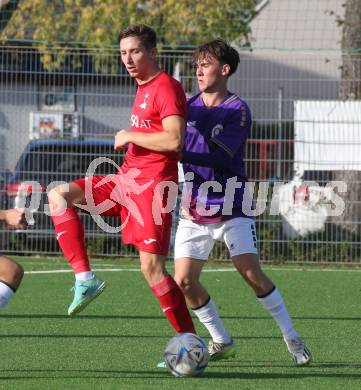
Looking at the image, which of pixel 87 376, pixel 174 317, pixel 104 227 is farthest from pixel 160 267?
pixel 104 227

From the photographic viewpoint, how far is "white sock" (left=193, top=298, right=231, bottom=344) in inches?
284

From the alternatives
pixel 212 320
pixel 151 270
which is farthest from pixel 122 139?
pixel 212 320

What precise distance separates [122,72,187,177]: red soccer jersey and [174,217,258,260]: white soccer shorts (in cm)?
58

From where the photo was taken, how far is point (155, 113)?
6594 mm

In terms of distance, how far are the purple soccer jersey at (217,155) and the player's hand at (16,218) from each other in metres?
1.41

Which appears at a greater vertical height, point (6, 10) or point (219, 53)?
point (6, 10)

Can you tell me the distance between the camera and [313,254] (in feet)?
50.6

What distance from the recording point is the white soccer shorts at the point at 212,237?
7004mm

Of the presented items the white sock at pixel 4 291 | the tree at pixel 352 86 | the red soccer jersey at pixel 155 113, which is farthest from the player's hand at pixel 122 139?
the tree at pixel 352 86

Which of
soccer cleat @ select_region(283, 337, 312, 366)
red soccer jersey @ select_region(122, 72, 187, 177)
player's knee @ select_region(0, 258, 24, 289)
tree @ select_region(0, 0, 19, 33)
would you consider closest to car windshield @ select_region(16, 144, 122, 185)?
tree @ select_region(0, 0, 19, 33)

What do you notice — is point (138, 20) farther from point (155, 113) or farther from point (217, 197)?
point (155, 113)

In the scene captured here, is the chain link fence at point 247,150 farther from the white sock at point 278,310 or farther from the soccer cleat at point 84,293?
the soccer cleat at point 84,293

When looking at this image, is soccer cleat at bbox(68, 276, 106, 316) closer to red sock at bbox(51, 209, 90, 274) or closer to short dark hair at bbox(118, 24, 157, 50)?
red sock at bbox(51, 209, 90, 274)

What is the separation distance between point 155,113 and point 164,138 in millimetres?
273
